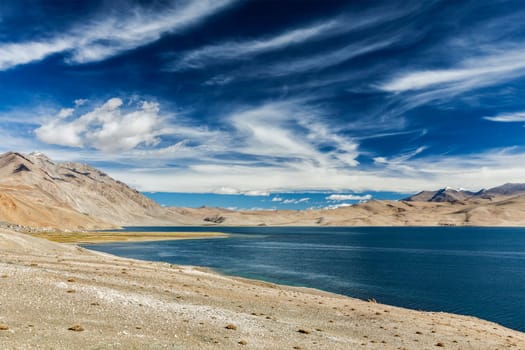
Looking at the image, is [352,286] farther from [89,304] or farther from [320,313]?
[89,304]

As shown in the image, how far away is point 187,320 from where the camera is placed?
88.3 ft

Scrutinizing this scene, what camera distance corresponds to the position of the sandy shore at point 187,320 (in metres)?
20.6

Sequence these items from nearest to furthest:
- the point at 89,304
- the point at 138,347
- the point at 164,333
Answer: the point at 138,347, the point at 164,333, the point at 89,304

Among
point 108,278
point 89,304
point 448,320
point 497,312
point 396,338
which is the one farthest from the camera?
point 497,312

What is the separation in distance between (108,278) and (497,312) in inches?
1963

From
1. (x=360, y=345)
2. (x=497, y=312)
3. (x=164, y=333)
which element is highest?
(x=164, y=333)

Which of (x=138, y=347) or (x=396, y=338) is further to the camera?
(x=396, y=338)

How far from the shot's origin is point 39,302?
82.8 feet

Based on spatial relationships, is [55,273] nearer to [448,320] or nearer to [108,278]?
[108,278]

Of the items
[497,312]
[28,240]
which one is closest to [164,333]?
[497,312]

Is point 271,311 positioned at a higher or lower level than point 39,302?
lower

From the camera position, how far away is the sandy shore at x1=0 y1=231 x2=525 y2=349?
20625 millimetres

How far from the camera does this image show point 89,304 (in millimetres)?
26922

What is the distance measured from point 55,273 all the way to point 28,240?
4240 cm
